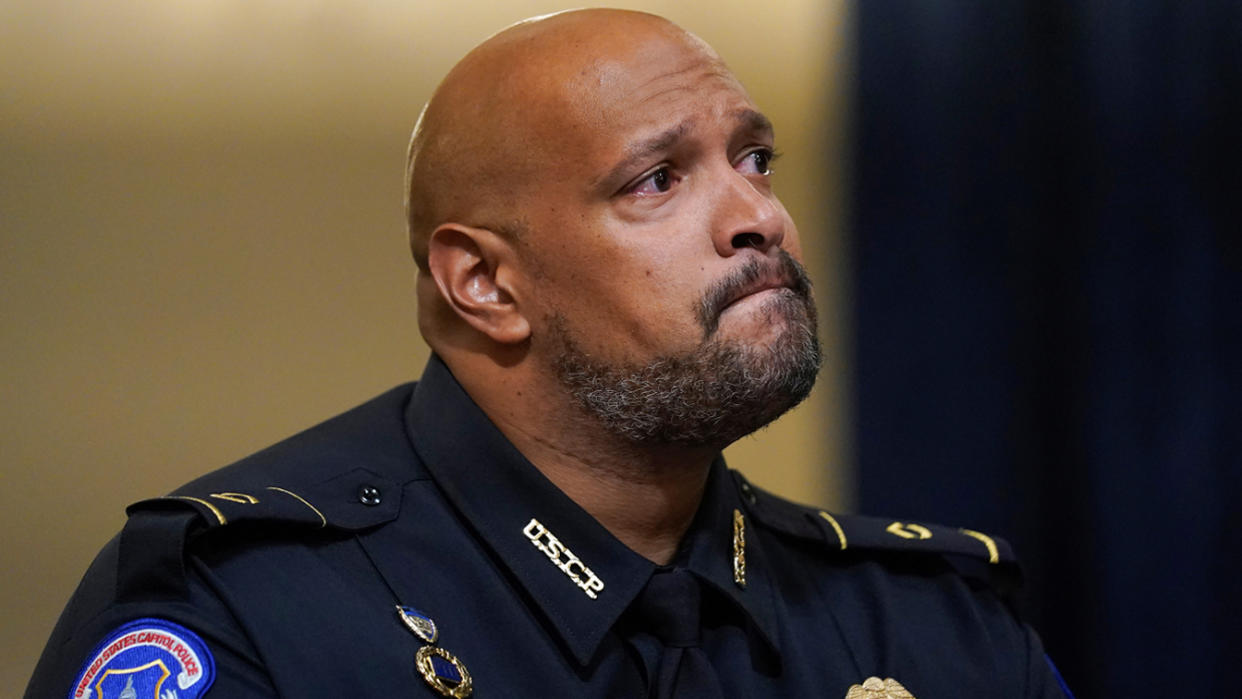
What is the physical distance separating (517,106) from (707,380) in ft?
1.33

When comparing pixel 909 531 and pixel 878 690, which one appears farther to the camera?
A: pixel 909 531

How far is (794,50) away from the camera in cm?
261

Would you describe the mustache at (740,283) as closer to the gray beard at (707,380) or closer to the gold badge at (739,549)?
the gray beard at (707,380)

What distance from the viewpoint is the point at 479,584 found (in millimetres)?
1360

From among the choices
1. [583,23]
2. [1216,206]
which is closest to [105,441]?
[583,23]

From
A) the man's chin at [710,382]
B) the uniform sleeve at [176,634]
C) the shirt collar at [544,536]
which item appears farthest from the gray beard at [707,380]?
the uniform sleeve at [176,634]

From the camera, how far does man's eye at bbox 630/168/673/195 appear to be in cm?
145

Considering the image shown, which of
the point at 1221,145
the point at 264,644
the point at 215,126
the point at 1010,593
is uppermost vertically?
the point at 215,126

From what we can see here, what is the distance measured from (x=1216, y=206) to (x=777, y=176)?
861 mm

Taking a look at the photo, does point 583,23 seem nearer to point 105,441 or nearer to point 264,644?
point 264,644

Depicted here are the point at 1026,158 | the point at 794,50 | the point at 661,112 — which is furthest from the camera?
the point at 794,50

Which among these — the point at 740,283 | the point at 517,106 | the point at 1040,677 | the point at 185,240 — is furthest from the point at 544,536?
the point at 185,240

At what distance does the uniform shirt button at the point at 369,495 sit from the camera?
4.56ft

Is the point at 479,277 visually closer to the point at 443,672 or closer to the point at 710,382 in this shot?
the point at 710,382
